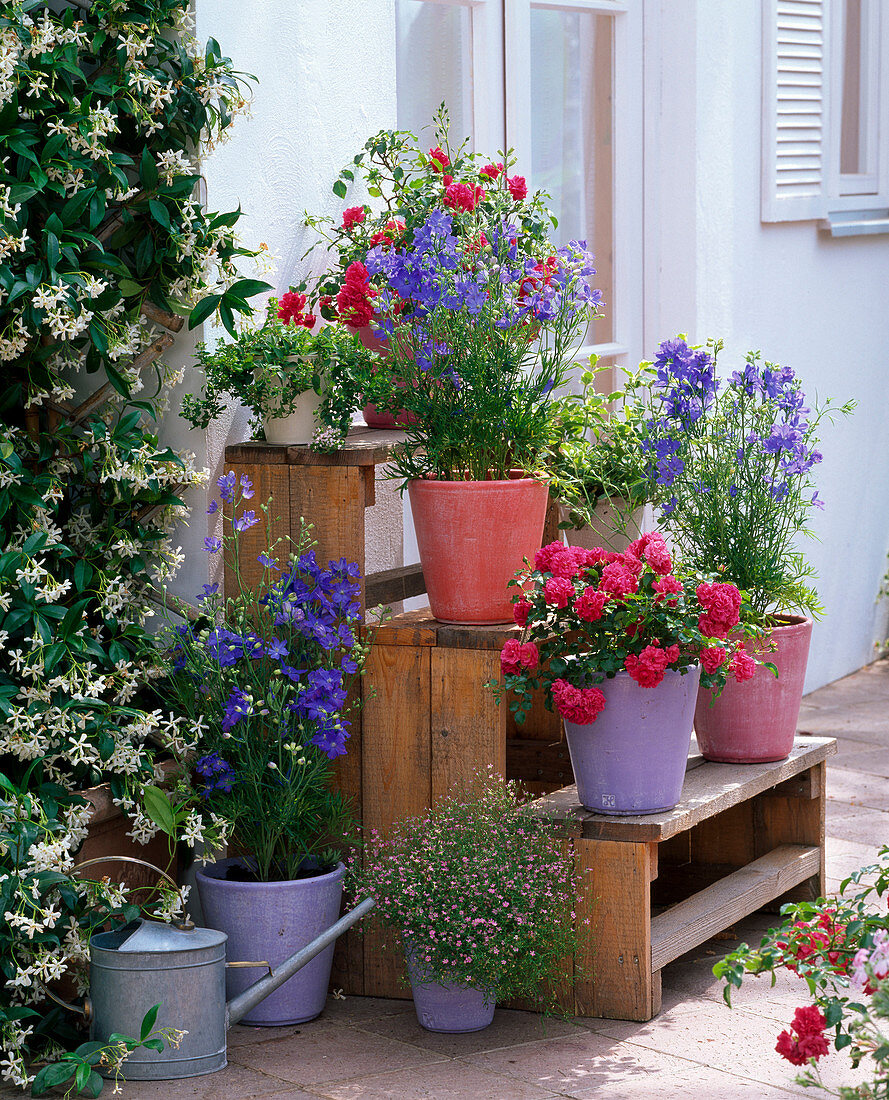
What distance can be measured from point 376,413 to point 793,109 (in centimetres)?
248

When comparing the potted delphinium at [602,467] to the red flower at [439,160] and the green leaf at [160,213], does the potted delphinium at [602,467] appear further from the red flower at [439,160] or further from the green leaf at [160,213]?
the green leaf at [160,213]

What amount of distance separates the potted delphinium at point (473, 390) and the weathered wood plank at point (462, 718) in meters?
0.10

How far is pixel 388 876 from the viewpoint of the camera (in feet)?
8.84

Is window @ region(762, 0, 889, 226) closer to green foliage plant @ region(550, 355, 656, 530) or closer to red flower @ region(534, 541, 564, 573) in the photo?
green foliage plant @ region(550, 355, 656, 530)

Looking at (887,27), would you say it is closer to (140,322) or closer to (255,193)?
(255,193)

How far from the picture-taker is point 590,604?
8.62 ft

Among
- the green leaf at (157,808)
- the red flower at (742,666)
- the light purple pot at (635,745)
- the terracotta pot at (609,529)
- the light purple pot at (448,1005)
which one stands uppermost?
the terracotta pot at (609,529)

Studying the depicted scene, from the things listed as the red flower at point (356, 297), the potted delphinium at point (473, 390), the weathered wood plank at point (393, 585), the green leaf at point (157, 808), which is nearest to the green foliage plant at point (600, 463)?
the potted delphinium at point (473, 390)

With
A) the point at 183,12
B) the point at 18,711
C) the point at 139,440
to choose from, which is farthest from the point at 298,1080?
the point at 183,12

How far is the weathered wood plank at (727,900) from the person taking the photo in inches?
110

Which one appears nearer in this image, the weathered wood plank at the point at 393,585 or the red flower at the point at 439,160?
the weathered wood plank at the point at 393,585

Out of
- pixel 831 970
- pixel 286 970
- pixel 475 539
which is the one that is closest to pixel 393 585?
pixel 475 539

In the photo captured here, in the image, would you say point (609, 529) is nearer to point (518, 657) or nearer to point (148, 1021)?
point (518, 657)

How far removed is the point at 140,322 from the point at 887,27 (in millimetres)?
3676
